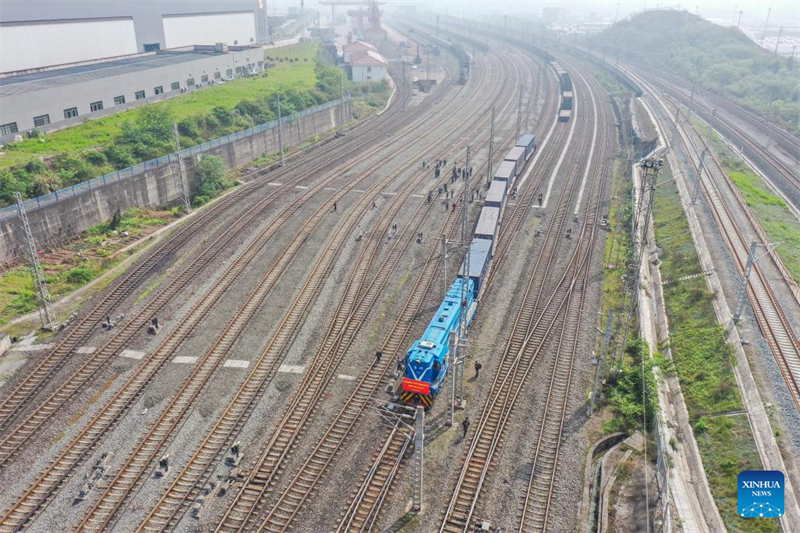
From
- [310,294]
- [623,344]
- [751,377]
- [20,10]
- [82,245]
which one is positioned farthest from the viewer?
[20,10]

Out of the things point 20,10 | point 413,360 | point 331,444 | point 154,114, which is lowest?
point 331,444

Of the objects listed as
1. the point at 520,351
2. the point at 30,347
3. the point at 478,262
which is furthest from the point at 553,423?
the point at 30,347

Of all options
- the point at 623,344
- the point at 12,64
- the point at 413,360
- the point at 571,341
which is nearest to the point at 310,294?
the point at 413,360

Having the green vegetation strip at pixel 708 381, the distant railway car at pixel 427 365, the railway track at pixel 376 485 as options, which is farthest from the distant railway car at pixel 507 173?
the railway track at pixel 376 485

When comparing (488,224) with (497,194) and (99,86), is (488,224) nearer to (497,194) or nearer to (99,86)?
(497,194)

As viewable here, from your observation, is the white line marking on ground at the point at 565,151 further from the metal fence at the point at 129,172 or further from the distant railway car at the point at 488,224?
the metal fence at the point at 129,172

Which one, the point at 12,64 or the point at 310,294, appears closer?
the point at 310,294

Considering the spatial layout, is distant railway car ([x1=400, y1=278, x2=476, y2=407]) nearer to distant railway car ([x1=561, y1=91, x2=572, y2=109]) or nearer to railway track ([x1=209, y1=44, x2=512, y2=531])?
railway track ([x1=209, y1=44, x2=512, y2=531])

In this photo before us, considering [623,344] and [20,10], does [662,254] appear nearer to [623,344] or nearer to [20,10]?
[623,344]
